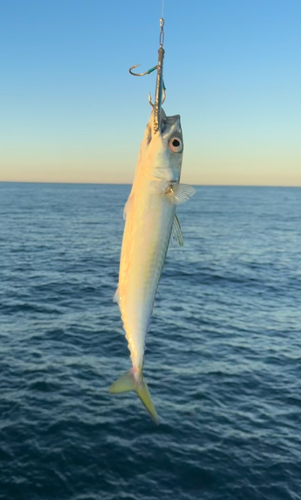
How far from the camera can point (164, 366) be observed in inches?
1013

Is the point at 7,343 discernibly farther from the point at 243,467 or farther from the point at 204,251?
the point at 204,251

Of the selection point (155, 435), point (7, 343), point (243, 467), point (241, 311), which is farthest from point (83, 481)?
point (241, 311)

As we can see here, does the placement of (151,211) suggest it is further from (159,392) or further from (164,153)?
(159,392)

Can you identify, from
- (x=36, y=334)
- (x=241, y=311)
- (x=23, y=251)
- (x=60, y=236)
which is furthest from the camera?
(x=60, y=236)

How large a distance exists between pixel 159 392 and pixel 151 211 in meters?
19.8

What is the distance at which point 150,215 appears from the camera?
4492 millimetres

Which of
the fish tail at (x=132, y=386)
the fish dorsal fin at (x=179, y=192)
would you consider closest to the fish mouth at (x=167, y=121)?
the fish dorsal fin at (x=179, y=192)

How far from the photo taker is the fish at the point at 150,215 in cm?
449

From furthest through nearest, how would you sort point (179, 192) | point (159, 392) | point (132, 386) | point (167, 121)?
point (159, 392)
point (132, 386)
point (167, 121)
point (179, 192)

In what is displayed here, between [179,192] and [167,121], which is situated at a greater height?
[167,121]

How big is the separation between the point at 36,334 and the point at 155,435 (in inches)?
521

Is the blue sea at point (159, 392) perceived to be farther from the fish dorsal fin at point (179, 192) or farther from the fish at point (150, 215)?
the fish dorsal fin at point (179, 192)

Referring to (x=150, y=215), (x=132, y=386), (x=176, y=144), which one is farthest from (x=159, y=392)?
(x=176, y=144)

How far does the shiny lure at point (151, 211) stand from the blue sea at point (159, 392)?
13.7 metres
